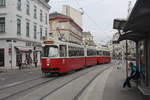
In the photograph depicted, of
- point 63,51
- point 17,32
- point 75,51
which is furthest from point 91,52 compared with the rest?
point 63,51

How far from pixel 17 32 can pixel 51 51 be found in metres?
18.6

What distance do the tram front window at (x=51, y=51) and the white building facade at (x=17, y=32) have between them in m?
16.3

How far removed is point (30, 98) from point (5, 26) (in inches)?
1091

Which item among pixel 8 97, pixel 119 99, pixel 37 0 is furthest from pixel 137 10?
pixel 37 0

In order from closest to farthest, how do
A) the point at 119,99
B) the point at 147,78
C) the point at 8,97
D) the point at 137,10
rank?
the point at 137,10
the point at 119,99
the point at 8,97
the point at 147,78

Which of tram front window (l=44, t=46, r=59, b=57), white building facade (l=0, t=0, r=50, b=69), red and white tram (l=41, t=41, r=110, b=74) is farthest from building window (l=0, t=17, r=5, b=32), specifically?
tram front window (l=44, t=46, r=59, b=57)

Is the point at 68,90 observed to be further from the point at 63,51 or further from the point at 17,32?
the point at 17,32

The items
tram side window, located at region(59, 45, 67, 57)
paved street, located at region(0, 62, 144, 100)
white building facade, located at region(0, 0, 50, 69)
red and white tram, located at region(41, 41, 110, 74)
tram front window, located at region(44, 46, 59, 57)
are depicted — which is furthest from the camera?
white building facade, located at region(0, 0, 50, 69)

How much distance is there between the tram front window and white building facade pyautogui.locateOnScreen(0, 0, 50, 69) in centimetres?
1627

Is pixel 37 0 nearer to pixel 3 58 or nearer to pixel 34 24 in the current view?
pixel 34 24

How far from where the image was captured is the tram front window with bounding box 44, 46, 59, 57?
19438 millimetres

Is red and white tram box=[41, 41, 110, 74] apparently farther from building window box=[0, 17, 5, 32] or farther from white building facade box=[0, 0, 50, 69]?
building window box=[0, 17, 5, 32]

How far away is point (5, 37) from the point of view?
35719mm

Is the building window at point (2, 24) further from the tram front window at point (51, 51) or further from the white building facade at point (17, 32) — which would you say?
the tram front window at point (51, 51)
